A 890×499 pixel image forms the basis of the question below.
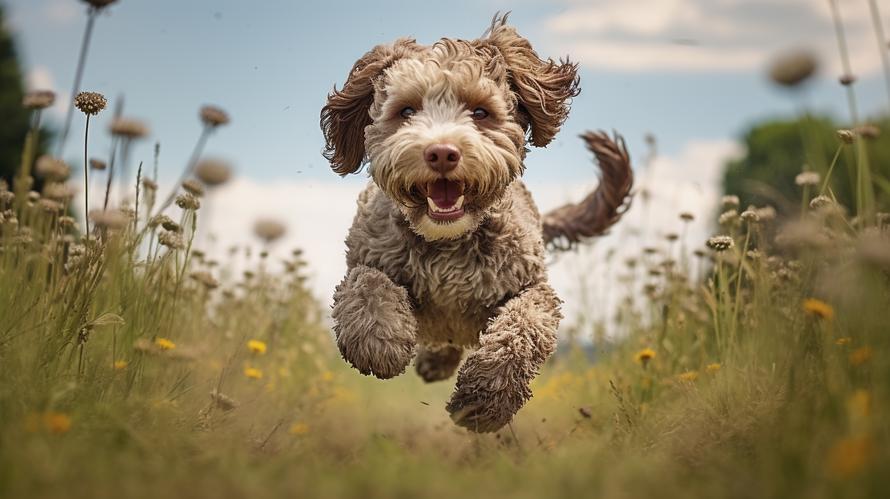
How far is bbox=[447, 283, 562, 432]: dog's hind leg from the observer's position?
159 inches

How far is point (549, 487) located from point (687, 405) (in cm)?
200

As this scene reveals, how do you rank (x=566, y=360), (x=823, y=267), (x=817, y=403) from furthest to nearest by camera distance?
1. (x=566, y=360)
2. (x=823, y=267)
3. (x=817, y=403)

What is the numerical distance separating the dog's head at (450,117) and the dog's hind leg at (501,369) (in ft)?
1.65

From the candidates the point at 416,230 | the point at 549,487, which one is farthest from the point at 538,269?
the point at 549,487

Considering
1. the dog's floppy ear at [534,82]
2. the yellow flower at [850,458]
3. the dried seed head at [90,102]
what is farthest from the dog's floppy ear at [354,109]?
the yellow flower at [850,458]

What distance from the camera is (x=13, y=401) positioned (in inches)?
127

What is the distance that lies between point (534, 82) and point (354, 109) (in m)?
1.00

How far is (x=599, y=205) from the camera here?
6.50 m

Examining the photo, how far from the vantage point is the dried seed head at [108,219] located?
13.0ft

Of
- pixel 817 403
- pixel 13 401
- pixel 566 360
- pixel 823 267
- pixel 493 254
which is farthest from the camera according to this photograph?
pixel 566 360

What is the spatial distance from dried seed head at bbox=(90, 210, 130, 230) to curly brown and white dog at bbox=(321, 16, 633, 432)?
110 centimetres

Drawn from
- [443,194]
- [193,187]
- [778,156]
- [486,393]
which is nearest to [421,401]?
[486,393]

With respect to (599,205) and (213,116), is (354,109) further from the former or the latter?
(599,205)

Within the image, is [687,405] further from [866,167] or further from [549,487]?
[549,487]
